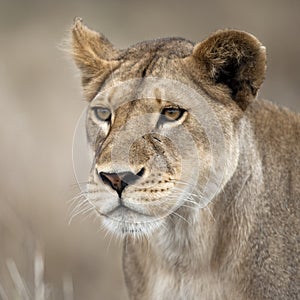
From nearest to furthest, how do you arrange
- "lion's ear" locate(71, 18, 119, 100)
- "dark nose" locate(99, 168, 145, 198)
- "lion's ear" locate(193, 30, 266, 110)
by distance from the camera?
"dark nose" locate(99, 168, 145, 198) → "lion's ear" locate(193, 30, 266, 110) → "lion's ear" locate(71, 18, 119, 100)

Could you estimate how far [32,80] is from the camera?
12258 millimetres

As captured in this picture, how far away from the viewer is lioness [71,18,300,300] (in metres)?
4.84

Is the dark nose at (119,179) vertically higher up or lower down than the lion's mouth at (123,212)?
higher up

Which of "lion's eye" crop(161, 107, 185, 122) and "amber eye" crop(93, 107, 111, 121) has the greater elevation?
"lion's eye" crop(161, 107, 185, 122)

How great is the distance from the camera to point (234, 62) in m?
5.09

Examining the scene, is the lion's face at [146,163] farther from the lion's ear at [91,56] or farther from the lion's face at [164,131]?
the lion's ear at [91,56]

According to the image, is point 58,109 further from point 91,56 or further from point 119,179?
point 119,179

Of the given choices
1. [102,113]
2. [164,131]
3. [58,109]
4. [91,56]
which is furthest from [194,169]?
[58,109]

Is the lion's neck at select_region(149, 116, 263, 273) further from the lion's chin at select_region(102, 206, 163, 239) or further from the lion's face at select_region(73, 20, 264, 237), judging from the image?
the lion's chin at select_region(102, 206, 163, 239)

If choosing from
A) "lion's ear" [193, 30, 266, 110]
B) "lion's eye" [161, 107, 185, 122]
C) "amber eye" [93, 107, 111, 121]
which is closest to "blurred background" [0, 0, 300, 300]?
"amber eye" [93, 107, 111, 121]

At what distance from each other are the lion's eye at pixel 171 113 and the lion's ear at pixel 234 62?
0.25 metres

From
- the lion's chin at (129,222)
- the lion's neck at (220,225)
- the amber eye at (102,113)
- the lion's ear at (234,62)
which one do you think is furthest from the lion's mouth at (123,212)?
the lion's ear at (234,62)

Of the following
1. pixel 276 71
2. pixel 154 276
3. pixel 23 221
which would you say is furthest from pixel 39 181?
pixel 154 276

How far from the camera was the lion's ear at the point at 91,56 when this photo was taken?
5.36 m
